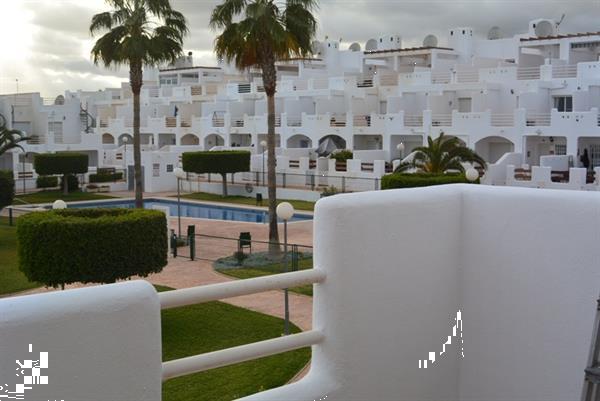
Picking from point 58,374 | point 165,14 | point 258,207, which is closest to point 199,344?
point 58,374

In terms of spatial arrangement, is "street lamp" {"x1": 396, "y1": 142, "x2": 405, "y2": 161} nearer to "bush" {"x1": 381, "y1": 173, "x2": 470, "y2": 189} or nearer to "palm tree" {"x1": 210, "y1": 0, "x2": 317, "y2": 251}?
"bush" {"x1": 381, "y1": 173, "x2": 470, "y2": 189}

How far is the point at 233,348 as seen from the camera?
3.91 meters

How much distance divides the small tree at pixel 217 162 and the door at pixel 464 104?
42.0ft

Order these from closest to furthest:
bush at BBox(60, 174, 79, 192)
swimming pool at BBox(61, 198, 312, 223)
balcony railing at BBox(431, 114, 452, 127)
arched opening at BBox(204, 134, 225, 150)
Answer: swimming pool at BBox(61, 198, 312, 223) < balcony railing at BBox(431, 114, 452, 127) < bush at BBox(60, 174, 79, 192) < arched opening at BBox(204, 134, 225, 150)

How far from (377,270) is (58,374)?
6.58 feet

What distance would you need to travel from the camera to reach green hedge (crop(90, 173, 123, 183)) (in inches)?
1767

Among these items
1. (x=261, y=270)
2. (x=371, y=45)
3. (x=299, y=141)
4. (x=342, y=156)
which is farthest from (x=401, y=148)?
(x=371, y=45)

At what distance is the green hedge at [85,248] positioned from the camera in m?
13.8

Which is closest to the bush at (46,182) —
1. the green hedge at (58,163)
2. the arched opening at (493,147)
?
the green hedge at (58,163)

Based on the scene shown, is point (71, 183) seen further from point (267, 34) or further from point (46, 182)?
point (267, 34)

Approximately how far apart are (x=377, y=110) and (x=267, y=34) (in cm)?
2737

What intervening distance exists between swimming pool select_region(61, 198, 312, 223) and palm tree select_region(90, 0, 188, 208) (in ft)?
25.6

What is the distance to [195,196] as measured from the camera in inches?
1639

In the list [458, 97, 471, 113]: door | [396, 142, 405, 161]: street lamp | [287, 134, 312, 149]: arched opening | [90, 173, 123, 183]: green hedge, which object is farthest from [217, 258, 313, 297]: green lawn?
[287, 134, 312, 149]: arched opening
